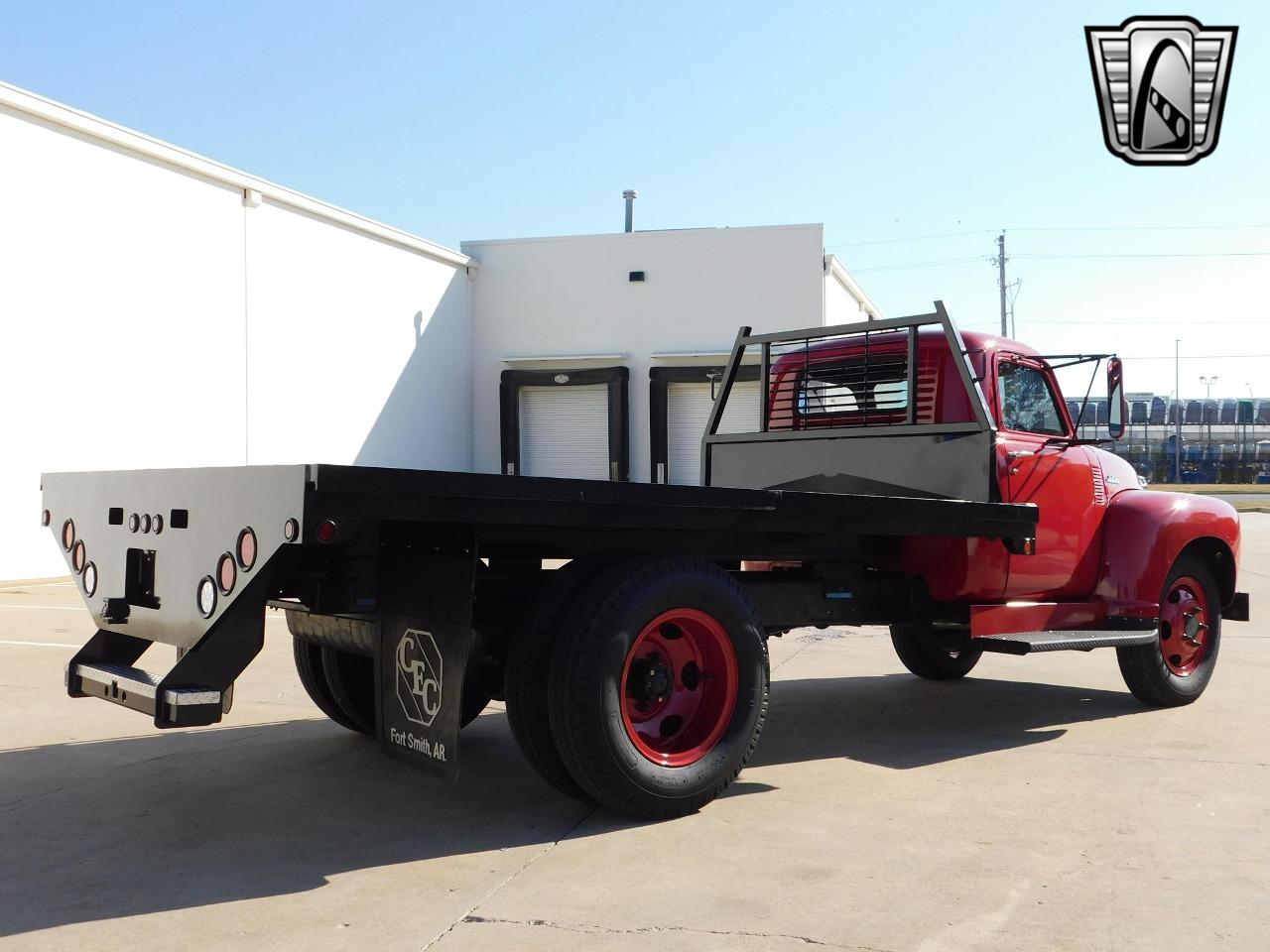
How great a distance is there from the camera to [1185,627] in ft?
23.0

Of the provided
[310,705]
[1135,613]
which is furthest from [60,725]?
[1135,613]

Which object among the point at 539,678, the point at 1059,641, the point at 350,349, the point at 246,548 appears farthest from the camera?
the point at 350,349

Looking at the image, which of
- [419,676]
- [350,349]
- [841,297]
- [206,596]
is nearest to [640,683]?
[419,676]

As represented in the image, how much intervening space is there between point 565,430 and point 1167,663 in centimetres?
1792

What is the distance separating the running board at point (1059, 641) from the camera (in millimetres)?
5977

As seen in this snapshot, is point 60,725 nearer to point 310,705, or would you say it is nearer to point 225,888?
point 310,705

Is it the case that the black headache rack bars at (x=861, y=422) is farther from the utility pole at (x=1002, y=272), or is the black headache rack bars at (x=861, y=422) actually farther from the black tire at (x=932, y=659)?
the utility pole at (x=1002, y=272)

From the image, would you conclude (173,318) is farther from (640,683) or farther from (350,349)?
(640,683)

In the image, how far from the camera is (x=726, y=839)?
425 cm

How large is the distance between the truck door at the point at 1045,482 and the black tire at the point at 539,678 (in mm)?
2732

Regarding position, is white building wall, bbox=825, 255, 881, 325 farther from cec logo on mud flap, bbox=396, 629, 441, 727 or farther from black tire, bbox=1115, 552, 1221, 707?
cec logo on mud flap, bbox=396, 629, 441, 727

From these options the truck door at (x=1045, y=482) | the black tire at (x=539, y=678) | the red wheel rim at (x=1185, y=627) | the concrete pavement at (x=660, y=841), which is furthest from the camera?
the red wheel rim at (x=1185, y=627)

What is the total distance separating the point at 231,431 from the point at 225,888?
47.4ft

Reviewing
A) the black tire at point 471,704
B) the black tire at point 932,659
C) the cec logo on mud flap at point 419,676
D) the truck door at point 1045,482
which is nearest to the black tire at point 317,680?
the black tire at point 471,704
